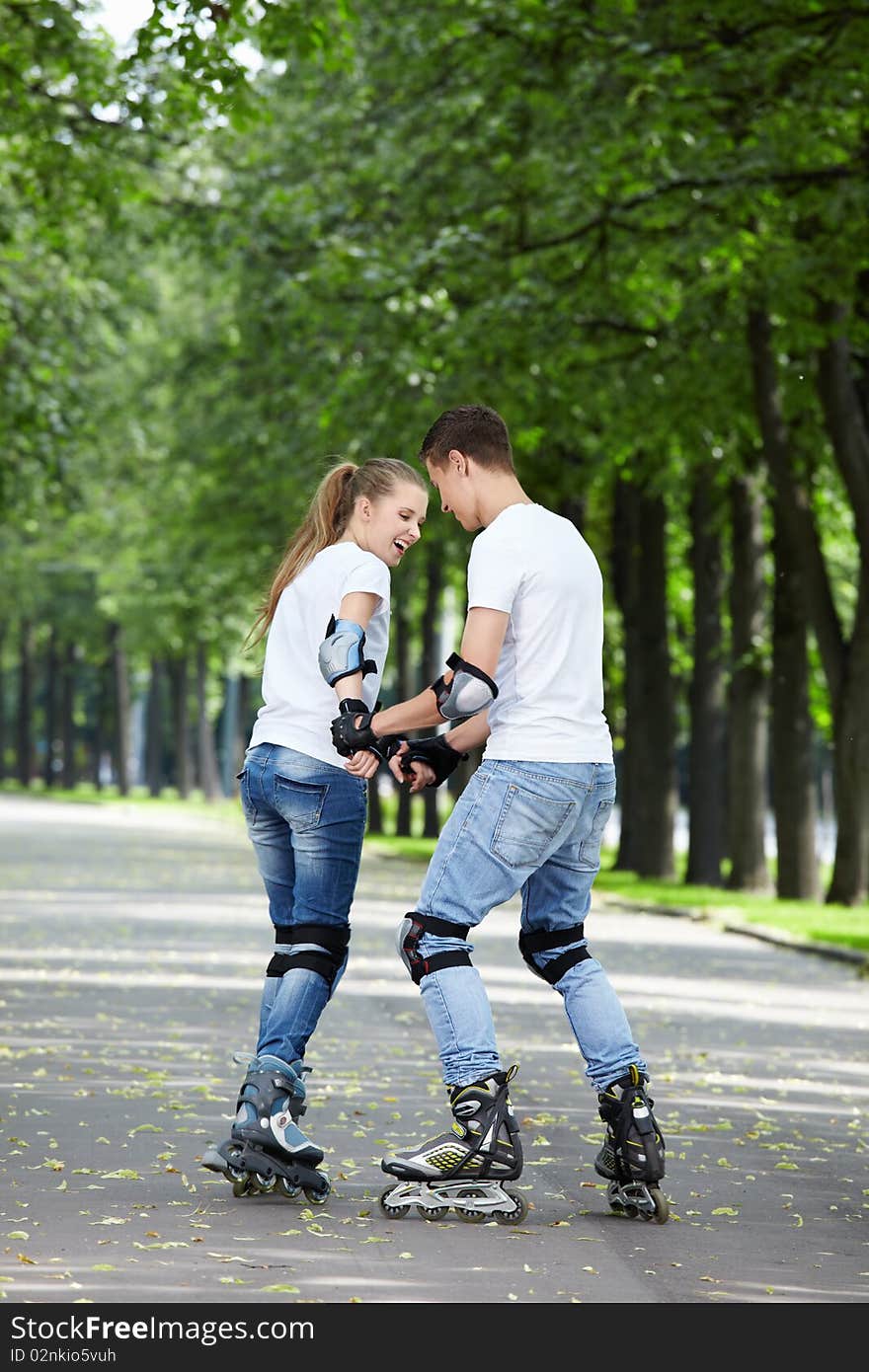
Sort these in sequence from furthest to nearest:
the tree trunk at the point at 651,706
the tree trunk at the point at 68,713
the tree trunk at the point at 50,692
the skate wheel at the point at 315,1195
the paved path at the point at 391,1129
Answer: the tree trunk at the point at 50,692 → the tree trunk at the point at 68,713 → the tree trunk at the point at 651,706 → the skate wheel at the point at 315,1195 → the paved path at the point at 391,1129

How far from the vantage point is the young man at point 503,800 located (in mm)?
5773

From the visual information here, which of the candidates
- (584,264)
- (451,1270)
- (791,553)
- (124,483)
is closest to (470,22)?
(584,264)

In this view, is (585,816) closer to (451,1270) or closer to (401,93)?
(451,1270)

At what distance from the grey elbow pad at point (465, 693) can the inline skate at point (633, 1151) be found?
3.53ft

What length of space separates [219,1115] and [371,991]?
17.0ft

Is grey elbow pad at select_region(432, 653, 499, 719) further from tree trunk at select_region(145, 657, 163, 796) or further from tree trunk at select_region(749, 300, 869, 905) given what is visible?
tree trunk at select_region(145, 657, 163, 796)

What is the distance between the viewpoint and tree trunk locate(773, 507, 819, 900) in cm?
2238

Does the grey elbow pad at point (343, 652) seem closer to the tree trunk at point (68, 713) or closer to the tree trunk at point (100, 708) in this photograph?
the tree trunk at point (68, 713)

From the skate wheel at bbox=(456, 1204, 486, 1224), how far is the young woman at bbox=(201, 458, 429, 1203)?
430mm

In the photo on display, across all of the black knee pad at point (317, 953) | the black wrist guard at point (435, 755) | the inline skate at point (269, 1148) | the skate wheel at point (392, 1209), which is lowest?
the skate wheel at point (392, 1209)

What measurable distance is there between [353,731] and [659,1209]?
1.50 meters

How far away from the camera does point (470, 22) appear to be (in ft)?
54.9

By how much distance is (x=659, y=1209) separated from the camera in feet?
19.5

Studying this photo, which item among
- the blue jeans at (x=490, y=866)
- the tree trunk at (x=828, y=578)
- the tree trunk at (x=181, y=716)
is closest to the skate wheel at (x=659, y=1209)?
the blue jeans at (x=490, y=866)
